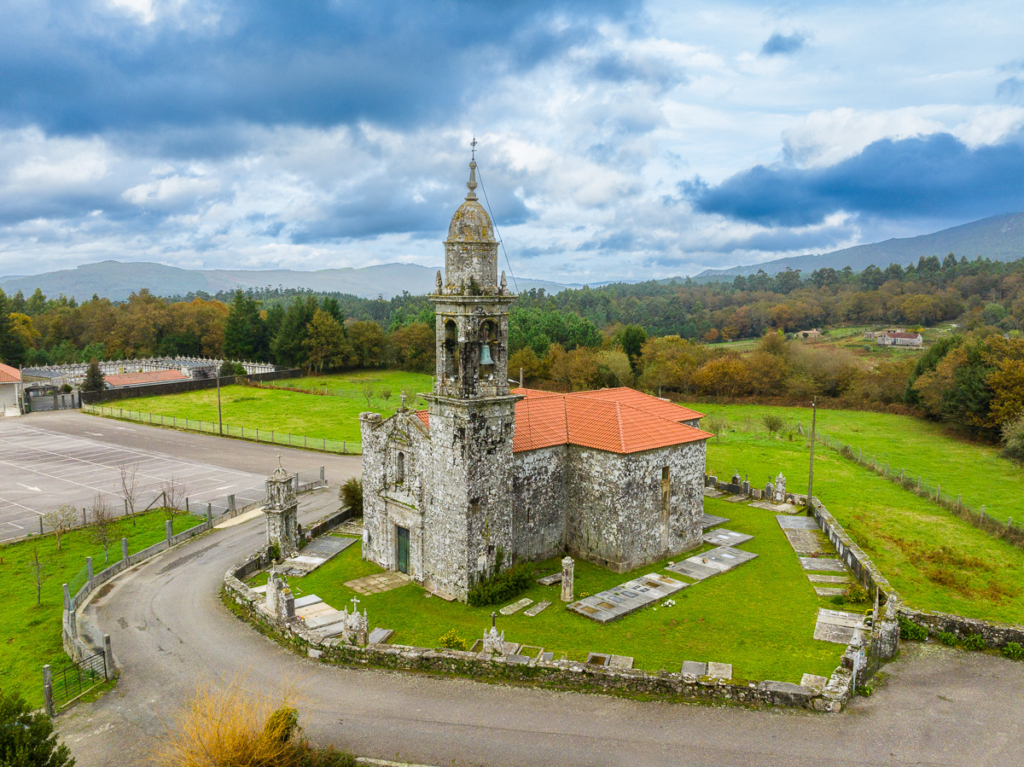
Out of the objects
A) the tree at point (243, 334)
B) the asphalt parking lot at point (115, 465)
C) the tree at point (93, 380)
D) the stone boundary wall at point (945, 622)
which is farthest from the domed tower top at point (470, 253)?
the tree at point (243, 334)

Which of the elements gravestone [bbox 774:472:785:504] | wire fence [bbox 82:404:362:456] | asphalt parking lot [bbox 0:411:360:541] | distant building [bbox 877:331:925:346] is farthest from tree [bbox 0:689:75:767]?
distant building [bbox 877:331:925:346]

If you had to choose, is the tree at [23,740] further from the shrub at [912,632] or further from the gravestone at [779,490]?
the gravestone at [779,490]

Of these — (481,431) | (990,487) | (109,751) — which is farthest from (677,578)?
(990,487)

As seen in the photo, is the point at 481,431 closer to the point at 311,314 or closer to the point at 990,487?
the point at 990,487

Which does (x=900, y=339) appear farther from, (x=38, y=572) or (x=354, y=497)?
(x=38, y=572)

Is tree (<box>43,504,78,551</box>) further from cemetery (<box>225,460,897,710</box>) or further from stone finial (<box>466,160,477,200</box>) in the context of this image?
stone finial (<box>466,160,477,200</box>)

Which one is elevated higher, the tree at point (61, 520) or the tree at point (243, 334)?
the tree at point (243, 334)
